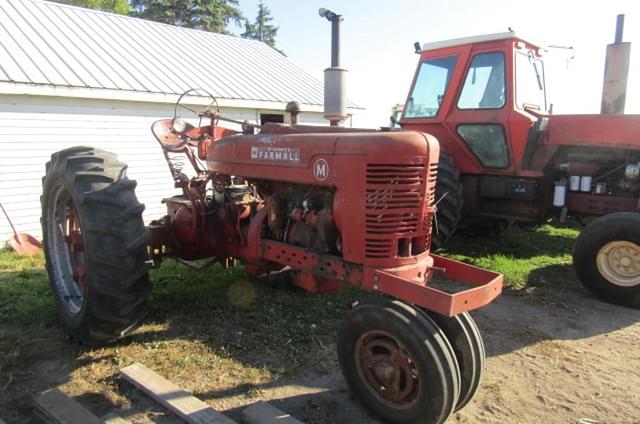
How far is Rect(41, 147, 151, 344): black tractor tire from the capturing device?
3.10m

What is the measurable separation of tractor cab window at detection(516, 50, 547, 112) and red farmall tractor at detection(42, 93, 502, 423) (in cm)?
332

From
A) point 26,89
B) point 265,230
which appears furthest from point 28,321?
point 26,89

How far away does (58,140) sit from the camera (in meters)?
7.23

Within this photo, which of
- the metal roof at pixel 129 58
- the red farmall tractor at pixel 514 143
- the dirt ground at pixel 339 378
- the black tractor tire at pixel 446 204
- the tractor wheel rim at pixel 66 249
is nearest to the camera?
the dirt ground at pixel 339 378

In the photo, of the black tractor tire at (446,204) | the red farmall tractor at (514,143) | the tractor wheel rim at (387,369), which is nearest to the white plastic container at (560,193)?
the red farmall tractor at (514,143)

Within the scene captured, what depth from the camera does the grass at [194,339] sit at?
9.75 ft

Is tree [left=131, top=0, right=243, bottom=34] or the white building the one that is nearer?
the white building

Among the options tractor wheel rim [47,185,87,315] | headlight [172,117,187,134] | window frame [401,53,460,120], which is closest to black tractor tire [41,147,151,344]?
tractor wheel rim [47,185,87,315]

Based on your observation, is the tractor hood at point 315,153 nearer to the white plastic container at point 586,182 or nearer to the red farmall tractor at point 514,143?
the red farmall tractor at point 514,143

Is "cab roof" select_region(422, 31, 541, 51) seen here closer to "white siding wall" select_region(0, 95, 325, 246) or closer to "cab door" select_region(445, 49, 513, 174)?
"cab door" select_region(445, 49, 513, 174)

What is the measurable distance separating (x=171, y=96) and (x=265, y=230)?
18.4 ft

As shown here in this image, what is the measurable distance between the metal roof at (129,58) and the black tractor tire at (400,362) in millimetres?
6226

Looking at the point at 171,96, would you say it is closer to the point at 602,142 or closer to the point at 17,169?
the point at 17,169

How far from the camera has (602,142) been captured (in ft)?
17.5
